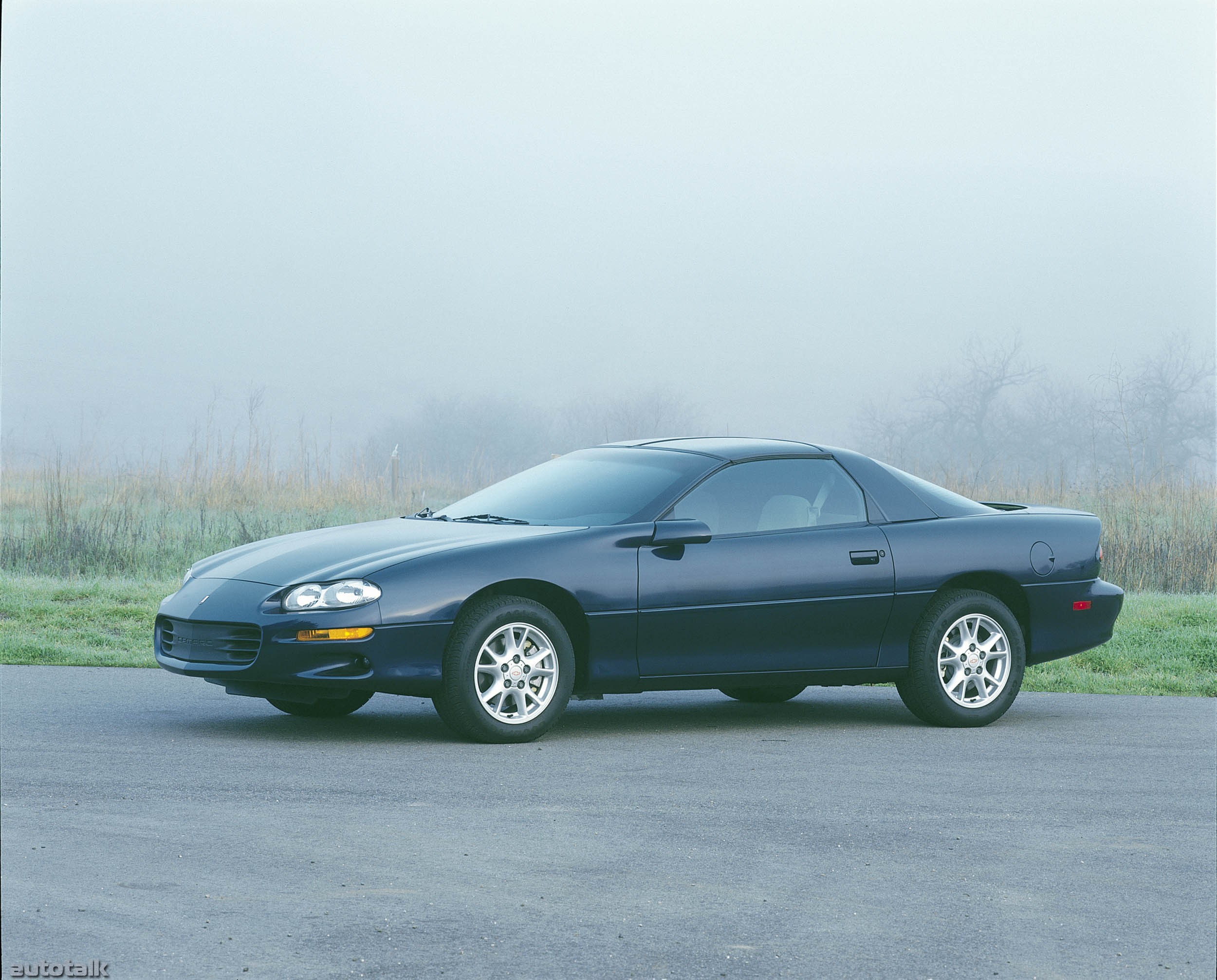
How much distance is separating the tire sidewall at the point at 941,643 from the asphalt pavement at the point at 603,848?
19 cm

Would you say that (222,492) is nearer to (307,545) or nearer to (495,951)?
(307,545)

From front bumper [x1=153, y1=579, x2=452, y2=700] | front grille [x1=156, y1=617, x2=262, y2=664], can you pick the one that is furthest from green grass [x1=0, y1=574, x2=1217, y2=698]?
front bumper [x1=153, y1=579, x2=452, y2=700]

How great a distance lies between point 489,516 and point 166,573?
9.39m

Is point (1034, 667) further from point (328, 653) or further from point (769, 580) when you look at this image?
point (328, 653)

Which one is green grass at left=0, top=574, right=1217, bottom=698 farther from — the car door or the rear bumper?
the car door

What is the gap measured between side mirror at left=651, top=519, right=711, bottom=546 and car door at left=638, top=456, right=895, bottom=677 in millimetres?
105

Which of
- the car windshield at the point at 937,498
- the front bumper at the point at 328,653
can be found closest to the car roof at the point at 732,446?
the car windshield at the point at 937,498

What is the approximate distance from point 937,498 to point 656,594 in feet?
6.92

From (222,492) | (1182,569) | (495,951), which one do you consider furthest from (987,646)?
(222,492)

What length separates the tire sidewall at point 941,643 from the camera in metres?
9.10

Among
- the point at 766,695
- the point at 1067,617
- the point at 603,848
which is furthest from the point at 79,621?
the point at 603,848

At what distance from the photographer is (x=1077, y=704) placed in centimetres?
1048

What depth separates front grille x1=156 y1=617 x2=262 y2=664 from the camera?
7984 mm

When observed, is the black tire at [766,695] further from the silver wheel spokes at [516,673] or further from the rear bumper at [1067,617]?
the silver wheel spokes at [516,673]
